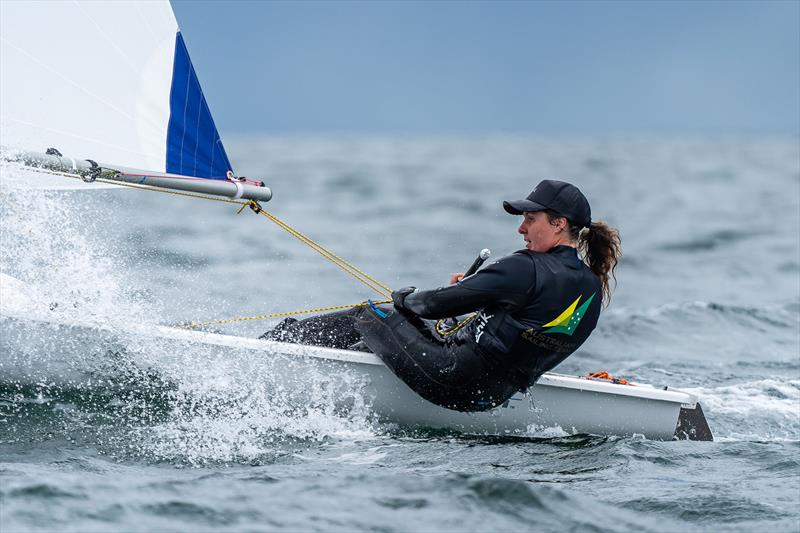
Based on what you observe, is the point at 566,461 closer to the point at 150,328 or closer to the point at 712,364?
the point at 150,328

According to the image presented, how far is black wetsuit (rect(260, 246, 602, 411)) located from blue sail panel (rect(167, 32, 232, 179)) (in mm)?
1113

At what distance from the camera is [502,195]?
67.4ft

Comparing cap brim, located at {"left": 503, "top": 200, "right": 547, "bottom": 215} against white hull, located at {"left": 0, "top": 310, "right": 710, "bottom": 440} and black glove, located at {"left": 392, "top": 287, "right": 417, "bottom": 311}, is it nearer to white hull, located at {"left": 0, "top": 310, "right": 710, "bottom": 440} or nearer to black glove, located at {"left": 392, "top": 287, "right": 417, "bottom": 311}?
black glove, located at {"left": 392, "top": 287, "right": 417, "bottom": 311}

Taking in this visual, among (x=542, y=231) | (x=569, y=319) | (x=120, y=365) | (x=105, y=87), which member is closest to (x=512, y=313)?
(x=569, y=319)

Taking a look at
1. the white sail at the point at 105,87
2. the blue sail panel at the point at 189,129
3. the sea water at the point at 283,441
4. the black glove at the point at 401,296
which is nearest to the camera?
the sea water at the point at 283,441

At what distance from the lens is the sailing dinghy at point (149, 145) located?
15.1ft

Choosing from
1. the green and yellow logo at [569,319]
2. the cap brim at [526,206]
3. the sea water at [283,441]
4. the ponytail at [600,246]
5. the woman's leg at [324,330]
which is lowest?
the sea water at [283,441]

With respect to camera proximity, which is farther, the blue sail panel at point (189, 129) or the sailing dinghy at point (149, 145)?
the blue sail panel at point (189, 129)

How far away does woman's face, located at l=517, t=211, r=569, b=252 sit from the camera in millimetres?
4320

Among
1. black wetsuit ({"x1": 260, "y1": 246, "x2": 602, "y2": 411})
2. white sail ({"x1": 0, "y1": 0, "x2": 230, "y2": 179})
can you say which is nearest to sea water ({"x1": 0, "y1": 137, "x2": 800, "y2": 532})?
black wetsuit ({"x1": 260, "y1": 246, "x2": 602, "y2": 411})

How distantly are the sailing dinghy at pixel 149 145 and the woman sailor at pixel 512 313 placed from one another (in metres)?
0.19

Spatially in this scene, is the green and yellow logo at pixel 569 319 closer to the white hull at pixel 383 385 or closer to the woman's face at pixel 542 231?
the woman's face at pixel 542 231

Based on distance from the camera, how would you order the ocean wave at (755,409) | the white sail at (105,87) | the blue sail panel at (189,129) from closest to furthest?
1. the white sail at (105,87)
2. the blue sail panel at (189,129)
3. the ocean wave at (755,409)

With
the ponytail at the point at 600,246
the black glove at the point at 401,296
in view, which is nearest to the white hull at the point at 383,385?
the black glove at the point at 401,296
